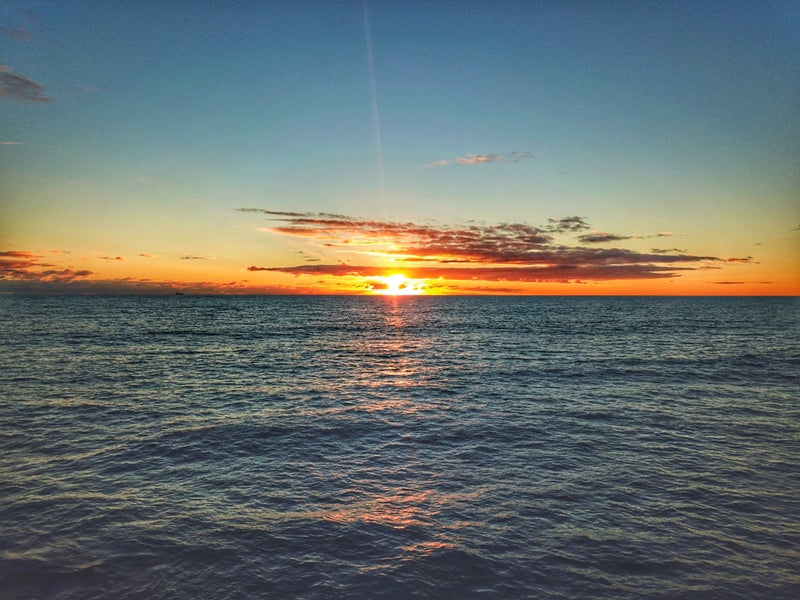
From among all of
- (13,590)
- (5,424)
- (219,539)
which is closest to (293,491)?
(219,539)

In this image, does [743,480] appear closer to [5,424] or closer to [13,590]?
[13,590]

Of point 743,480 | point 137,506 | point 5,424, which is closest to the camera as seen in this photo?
point 137,506

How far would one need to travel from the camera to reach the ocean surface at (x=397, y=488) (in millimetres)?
9953

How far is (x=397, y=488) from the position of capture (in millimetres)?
14602

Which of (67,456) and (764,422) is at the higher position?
(67,456)

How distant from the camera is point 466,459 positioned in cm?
1753

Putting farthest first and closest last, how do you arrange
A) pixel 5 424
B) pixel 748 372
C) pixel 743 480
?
1. pixel 748 372
2. pixel 5 424
3. pixel 743 480

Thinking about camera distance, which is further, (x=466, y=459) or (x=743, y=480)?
(x=466, y=459)

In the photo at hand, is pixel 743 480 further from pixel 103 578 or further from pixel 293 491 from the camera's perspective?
pixel 103 578

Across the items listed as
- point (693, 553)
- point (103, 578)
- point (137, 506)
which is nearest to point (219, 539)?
point (103, 578)

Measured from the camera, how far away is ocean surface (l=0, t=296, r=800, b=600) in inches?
392

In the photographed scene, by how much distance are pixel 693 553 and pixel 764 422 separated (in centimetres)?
1673

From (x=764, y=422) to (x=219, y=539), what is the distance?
26.2m

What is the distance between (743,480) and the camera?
50.7 ft
